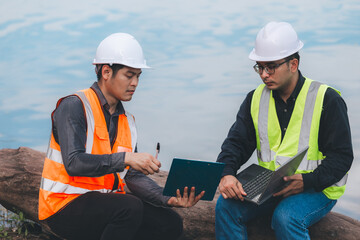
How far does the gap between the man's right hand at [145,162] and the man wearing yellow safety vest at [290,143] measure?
0.75m

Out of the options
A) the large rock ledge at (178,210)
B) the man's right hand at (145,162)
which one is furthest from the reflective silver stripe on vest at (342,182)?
the man's right hand at (145,162)

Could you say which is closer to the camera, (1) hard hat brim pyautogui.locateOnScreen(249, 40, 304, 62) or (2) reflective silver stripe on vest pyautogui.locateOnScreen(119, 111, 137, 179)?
(1) hard hat brim pyautogui.locateOnScreen(249, 40, 304, 62)

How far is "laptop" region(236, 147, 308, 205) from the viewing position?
3717 millimetres

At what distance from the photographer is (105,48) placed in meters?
4.02

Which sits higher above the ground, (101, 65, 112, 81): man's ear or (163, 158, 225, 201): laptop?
(101, 65, 112, 81): man's ear

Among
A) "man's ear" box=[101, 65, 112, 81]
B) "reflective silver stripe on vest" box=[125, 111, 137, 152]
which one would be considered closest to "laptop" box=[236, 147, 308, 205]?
"reflective silver stripe on vest" box=[125, 111, 137, 152]

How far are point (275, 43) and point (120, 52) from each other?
1216 millimetres

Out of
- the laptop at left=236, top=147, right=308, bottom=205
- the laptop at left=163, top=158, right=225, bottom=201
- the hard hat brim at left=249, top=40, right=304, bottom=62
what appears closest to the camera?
the laptop at left=163, top=158, right=225, bottom=201

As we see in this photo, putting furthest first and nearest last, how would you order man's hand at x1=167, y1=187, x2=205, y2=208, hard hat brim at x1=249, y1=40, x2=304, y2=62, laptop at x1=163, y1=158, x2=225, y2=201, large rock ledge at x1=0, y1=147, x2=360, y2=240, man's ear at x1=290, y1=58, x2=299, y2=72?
large rock ledge at x1=0, y1=147, x2=360, y2=240 < man's ear at x1=290, y1=58, x2=299, y2=72 < hard hat brim at x1=249, y1=40, x2=304, y2=62 < man's hand at x1=167, y1=187, x2=205, y2=208 < laptop at x1=163, y1=158, x2=225, y2=201

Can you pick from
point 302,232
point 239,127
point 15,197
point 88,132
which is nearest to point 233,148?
point 239,127

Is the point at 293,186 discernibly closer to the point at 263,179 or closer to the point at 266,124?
the point at 263,179

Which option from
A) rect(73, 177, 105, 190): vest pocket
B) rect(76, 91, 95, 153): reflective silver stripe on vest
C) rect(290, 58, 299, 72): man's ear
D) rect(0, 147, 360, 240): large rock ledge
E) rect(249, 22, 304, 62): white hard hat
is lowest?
rect(0, 147, 360, 240): large rock ledge

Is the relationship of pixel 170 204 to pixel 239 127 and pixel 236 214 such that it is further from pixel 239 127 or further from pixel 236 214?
pixel 239 127

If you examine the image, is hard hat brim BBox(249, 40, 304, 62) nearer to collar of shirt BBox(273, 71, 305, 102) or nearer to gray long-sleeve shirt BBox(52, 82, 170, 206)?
collar of shirt BBox(273, 71, 305, 102)
